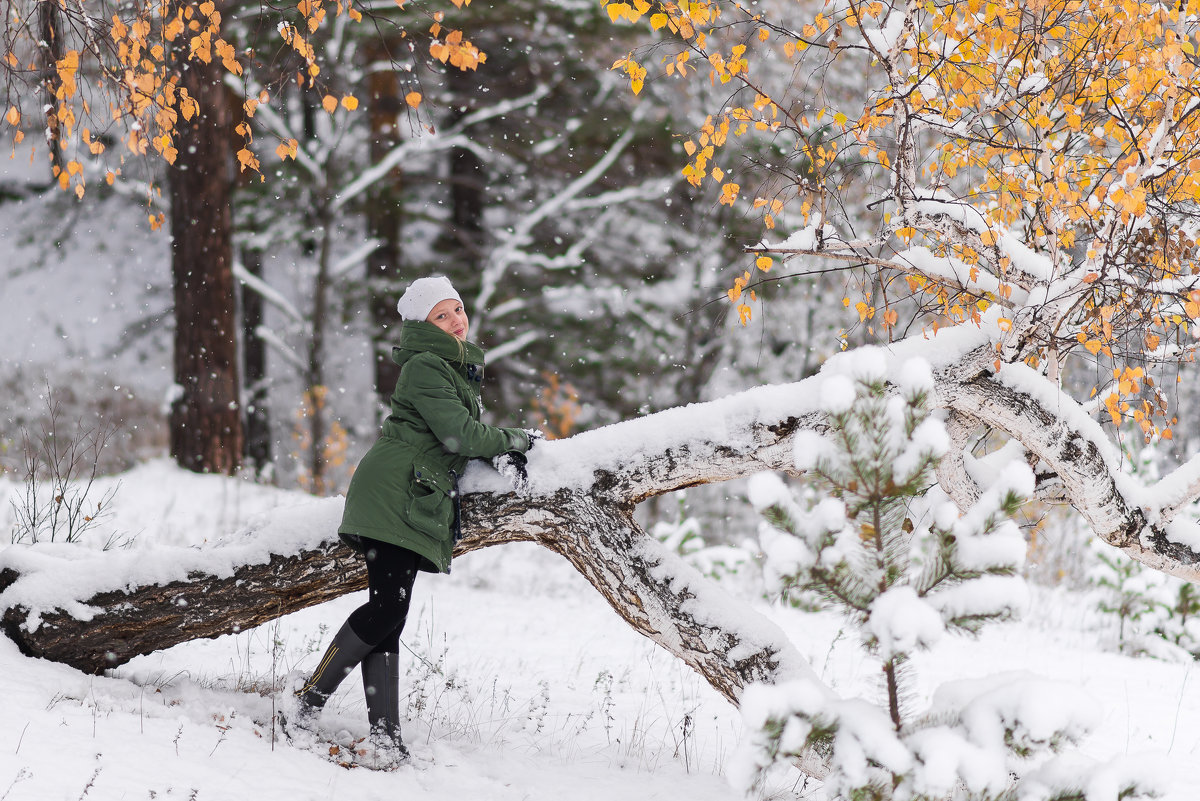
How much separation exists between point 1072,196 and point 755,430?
149 centimetres

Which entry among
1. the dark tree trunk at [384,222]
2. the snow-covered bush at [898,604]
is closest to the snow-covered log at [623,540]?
the snow-covered bush at [898,604]

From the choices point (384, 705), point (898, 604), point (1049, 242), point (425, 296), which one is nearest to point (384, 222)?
point (425, 296)

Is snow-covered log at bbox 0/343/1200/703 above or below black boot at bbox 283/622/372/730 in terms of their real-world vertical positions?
above

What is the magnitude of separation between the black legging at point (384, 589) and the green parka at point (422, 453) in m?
0.08

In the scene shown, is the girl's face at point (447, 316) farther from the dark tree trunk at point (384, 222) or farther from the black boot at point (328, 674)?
the dark tree trunk at point (384, 222)

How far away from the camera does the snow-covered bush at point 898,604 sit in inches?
78.5

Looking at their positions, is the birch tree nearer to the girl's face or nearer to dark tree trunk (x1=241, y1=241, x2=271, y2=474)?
the girl's face

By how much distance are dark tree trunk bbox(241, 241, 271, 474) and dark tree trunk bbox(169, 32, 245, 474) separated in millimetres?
2214

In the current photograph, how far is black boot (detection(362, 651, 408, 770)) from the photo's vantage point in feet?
11.1

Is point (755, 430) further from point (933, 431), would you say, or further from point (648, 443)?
point (933, 431)

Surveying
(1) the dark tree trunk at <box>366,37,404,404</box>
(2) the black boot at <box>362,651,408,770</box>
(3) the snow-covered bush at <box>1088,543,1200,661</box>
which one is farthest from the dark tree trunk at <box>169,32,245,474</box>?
(3) the snow-covered bush at <box>1088,543,1200,661</box>

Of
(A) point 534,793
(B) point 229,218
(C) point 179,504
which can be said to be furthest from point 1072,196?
(B) point 229,218

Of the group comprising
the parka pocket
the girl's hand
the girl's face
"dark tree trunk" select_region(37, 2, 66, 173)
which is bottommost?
the parka pocket

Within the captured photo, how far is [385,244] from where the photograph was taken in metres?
10.9
